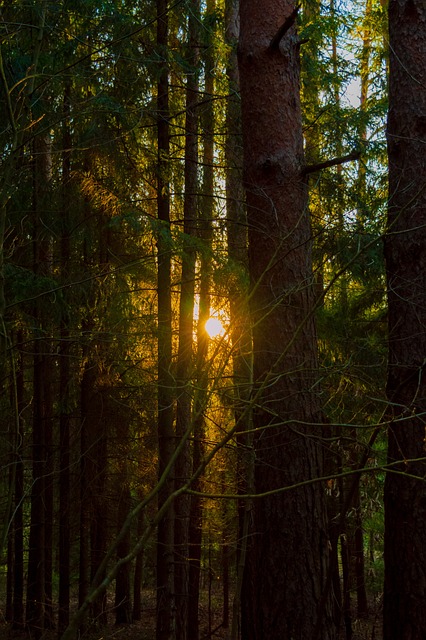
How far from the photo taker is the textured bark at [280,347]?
13.9 ft

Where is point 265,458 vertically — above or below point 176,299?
below

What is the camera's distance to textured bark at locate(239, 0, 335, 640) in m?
4.23

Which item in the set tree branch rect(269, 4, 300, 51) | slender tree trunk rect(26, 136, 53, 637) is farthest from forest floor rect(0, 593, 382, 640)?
tree branch rect(269, 4, 300, 51)

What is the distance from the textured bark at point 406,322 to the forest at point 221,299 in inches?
0.7

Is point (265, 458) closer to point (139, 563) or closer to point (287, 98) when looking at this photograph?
point (287, 98)

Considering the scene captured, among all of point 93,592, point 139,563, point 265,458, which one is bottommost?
point 139,563

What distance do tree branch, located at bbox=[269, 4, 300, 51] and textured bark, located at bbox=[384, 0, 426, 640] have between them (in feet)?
3.37

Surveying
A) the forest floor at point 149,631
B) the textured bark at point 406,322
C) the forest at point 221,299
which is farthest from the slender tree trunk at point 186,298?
the textured bark at point 406,322

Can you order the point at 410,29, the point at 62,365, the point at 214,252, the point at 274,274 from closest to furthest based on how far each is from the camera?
the point at 274,274, the point at 410,29, the point at 214,252, the point at 62,365

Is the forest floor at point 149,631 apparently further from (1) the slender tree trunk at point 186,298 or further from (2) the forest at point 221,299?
(1) the slender tree trunk at point 186,298

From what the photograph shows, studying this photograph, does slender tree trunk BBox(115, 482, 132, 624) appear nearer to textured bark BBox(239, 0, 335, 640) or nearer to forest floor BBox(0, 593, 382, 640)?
forest floor BBox(0, 593, 382, 640)

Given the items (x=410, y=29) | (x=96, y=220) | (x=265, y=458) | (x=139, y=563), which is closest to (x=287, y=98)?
(x=410, y=29)

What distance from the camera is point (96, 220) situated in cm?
1115

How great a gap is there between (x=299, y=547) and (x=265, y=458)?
0.57 m
